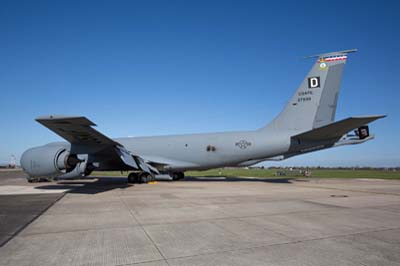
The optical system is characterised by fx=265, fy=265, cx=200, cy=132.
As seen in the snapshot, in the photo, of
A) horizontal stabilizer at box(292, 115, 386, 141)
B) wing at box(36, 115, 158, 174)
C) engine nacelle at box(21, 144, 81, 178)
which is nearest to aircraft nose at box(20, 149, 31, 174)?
engine nacelle at box(21, 144, 81, 178)

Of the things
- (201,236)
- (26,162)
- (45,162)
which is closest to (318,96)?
(201,236)

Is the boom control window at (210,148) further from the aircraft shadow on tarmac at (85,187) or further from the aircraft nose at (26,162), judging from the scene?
the aircraft nose at (26,162)

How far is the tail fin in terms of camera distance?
51.8 ft

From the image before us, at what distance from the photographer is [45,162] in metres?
12.1

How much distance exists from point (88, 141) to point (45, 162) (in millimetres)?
2154

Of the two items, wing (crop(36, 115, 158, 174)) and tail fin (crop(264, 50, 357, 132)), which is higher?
tail fin (crop(264, 50, 357, 132))

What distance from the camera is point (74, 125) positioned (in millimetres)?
11281

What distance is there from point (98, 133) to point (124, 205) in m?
5.31

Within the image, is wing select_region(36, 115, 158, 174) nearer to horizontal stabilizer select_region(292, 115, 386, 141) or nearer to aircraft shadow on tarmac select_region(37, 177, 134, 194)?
aircraft shadow on tarmac select_region(37, 177, 134, 194)

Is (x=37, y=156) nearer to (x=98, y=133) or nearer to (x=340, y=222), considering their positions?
(x=98, y=133)

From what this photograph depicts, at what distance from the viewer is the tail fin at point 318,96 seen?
51.8 feet

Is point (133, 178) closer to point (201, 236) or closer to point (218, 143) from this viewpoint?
point (218, 143)

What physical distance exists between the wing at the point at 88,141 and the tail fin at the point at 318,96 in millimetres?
9997

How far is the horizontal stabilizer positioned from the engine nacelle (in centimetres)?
1267
